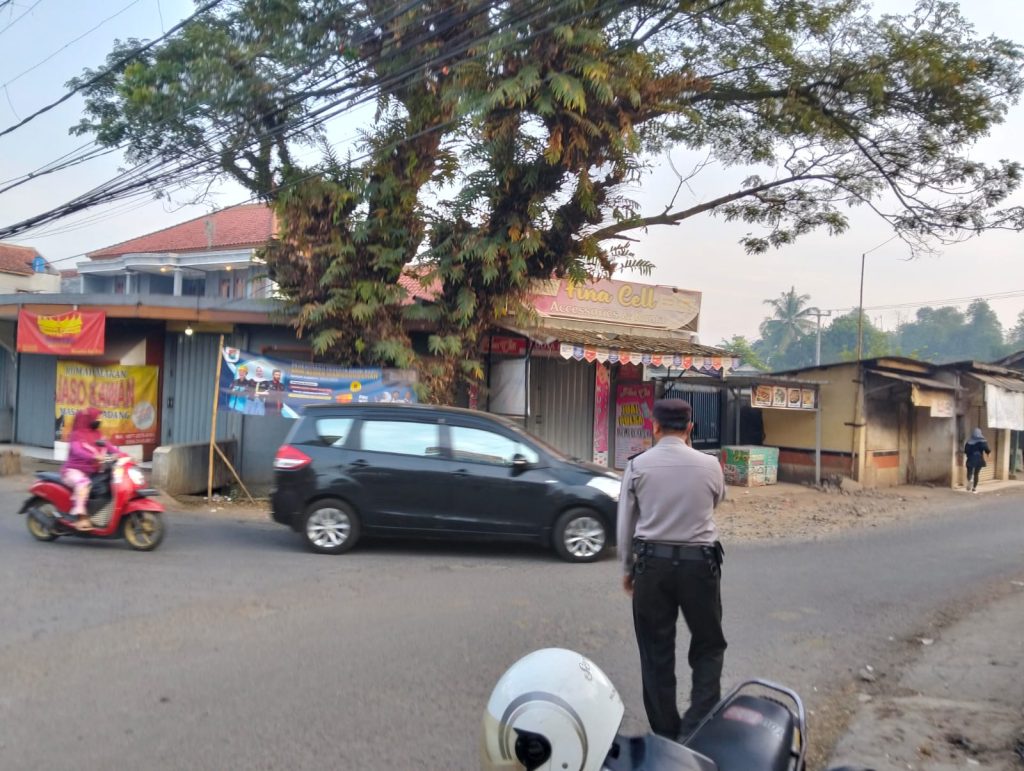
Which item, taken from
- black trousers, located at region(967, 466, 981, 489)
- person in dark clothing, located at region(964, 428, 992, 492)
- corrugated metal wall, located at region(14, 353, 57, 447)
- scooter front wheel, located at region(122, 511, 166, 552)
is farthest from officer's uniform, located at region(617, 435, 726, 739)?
black trousers, located at region(967, 466, 981, 489)

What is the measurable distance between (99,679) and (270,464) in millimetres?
9920

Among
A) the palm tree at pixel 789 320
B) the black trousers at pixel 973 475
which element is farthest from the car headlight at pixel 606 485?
the palm tree at pixel 789 320

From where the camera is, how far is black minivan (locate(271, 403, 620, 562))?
31.6 feet

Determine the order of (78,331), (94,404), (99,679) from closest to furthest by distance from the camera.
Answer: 1. (99,679)
2. (78,331)
3. (94,404)

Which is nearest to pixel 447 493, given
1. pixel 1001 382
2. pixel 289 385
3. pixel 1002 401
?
pixel 289 385

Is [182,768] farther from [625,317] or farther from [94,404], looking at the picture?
[625,317]

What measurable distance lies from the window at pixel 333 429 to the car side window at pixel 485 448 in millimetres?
1173

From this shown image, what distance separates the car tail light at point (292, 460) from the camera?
9.73m

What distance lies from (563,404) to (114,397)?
829 centimetres

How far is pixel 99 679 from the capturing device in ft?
17.7

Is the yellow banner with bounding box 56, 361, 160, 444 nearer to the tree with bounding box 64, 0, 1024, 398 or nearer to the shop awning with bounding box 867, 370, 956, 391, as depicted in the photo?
the tree with bounding box 64, 0, 1024, 398

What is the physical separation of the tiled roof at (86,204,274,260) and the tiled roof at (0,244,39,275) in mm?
7480

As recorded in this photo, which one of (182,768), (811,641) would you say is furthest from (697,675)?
(811,641)

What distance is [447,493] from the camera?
9.66 metres
